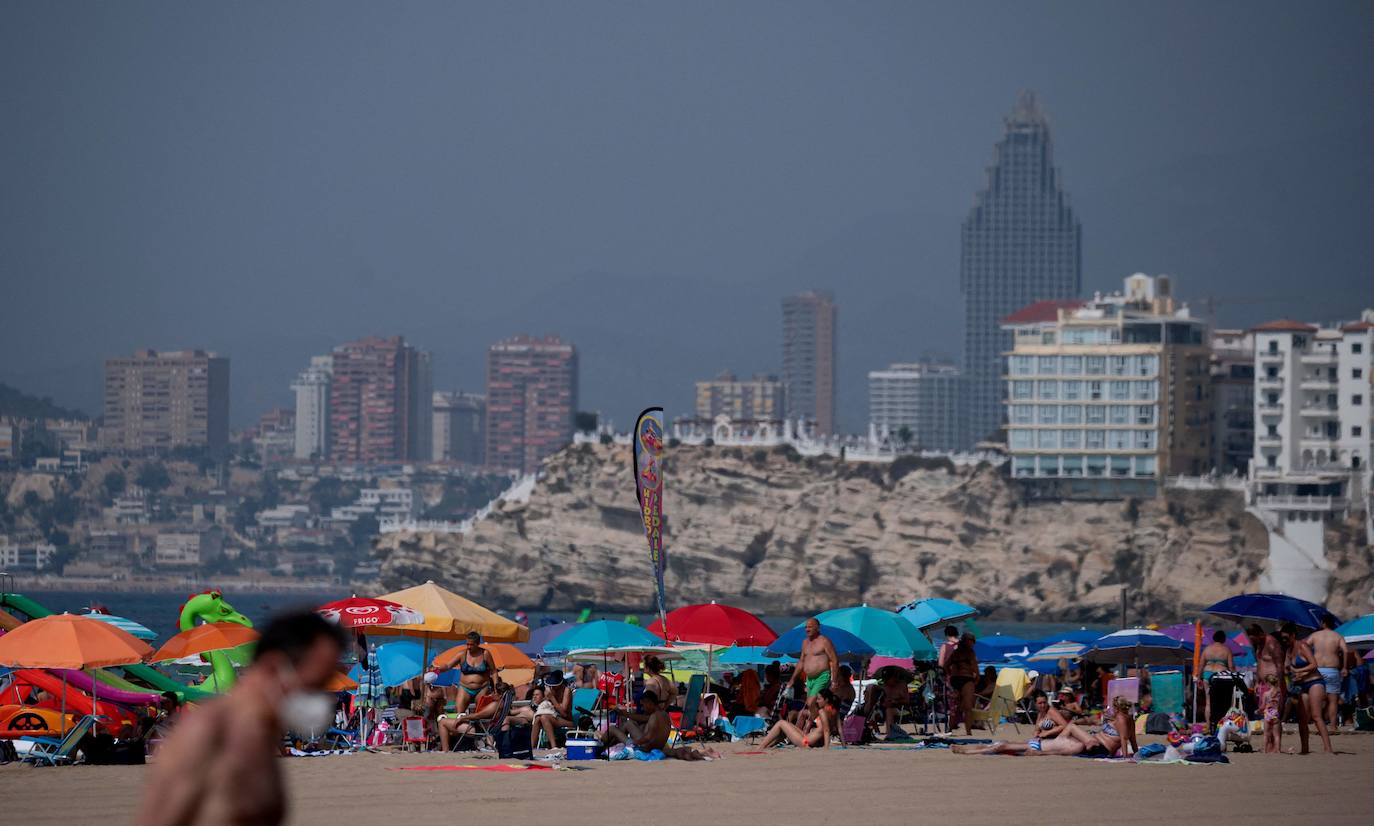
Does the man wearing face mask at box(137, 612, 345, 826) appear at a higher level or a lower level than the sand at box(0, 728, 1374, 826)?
higher

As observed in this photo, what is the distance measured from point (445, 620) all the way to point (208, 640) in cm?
213

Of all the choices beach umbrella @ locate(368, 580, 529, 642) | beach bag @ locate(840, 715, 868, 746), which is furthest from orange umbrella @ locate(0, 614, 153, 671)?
beach bag @ locate(840, 715, 868, 746)

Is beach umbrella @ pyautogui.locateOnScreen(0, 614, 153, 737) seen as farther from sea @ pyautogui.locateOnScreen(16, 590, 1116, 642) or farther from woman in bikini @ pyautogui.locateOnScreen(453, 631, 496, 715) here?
sea @ pyautogui.locateOnScreen(16, 590, 1116, 642)

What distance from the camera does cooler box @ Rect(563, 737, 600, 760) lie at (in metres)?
16.6

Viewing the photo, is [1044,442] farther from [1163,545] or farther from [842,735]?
[842,735]

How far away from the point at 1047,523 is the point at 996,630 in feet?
23.1

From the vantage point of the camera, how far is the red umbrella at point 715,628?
2102cm

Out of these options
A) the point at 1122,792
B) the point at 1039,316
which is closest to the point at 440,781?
the point at 1122,792

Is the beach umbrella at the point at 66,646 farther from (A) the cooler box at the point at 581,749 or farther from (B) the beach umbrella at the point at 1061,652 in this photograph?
(B) the beach umbrella at the point at 1061,652

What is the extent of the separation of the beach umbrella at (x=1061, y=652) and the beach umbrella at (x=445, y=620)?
40.1ft

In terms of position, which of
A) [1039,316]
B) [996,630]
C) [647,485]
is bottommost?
[996,630]

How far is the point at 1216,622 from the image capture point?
291ft

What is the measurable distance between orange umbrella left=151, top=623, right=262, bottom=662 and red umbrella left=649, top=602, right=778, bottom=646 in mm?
4255

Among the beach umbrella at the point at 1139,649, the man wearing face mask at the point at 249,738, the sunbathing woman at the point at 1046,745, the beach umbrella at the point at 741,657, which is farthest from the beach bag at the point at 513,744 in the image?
the beach umbrella at the point at 1139,649
